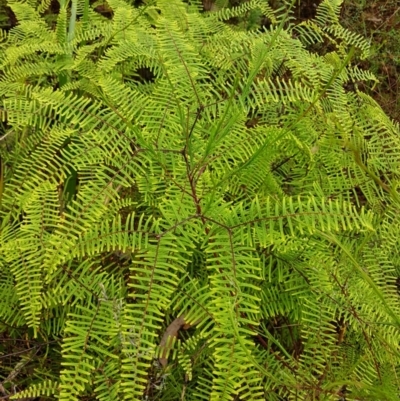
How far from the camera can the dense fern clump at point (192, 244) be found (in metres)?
1.17

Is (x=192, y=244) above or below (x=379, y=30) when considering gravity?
below

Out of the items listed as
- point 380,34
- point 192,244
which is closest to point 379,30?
point 380,34

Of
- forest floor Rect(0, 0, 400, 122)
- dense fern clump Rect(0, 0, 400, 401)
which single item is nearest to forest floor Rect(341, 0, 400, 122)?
forest floor Rect(0, 0, 400, 122)

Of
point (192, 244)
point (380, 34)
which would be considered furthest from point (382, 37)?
point (192, 244)

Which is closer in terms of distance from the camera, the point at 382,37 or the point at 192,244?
the point at 192,244

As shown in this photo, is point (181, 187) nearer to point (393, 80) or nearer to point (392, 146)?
point (392, 146)

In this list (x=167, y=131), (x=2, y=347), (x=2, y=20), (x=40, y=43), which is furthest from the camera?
(x=2, y=20)

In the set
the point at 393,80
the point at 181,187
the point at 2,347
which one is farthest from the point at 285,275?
the point at 393,80

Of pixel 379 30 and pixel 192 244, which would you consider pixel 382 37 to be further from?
pixel 192 244

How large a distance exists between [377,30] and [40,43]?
1735 millimetres

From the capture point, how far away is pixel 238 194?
1.53 m

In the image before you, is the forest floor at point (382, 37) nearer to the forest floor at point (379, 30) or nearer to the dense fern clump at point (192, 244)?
the forest floor at point (379, 30)

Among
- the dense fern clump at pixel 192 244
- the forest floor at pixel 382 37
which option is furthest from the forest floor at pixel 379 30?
the dense fern clump at pixel 192 244

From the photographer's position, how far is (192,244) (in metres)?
1.20
